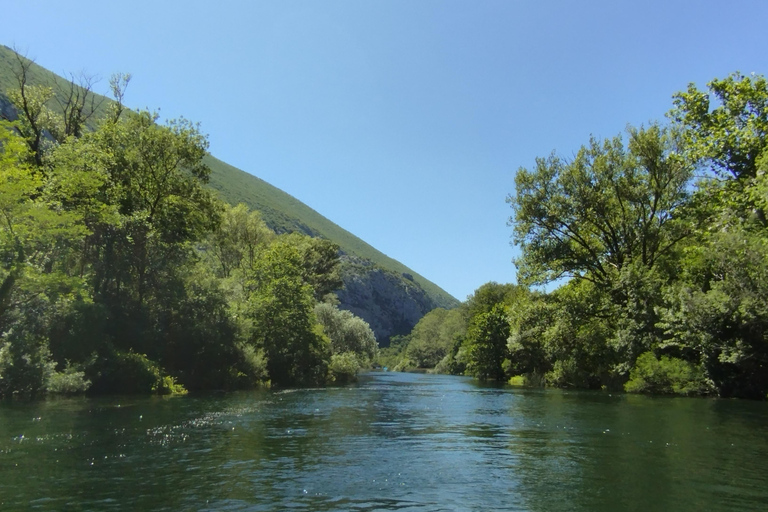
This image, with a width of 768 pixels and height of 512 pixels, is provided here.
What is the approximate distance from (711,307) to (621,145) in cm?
1577

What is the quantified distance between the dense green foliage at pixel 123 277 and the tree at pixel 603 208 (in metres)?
20.9

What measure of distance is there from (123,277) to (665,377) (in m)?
35.9

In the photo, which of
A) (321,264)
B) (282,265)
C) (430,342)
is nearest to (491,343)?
(321,264)

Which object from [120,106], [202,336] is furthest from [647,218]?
[120,106]

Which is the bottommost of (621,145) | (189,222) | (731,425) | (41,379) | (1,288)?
(41,379)

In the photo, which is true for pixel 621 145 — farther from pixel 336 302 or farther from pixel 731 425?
pixel 336 302

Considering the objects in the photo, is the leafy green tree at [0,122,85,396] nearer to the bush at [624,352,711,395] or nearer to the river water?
the river water

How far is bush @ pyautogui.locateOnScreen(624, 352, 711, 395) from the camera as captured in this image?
32188 millimetres

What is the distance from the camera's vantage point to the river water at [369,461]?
8555mm

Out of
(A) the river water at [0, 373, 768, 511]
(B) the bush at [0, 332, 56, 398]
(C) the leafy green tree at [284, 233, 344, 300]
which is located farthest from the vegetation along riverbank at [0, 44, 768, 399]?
(C) the leafy green tree at [284, 233, 344, 300]

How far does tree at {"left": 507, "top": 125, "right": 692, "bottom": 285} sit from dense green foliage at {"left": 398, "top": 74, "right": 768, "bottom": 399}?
0.08 metres

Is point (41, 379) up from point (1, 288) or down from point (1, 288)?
down

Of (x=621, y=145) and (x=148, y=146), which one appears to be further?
(x=621, y=145)

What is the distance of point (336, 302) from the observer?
264ft
